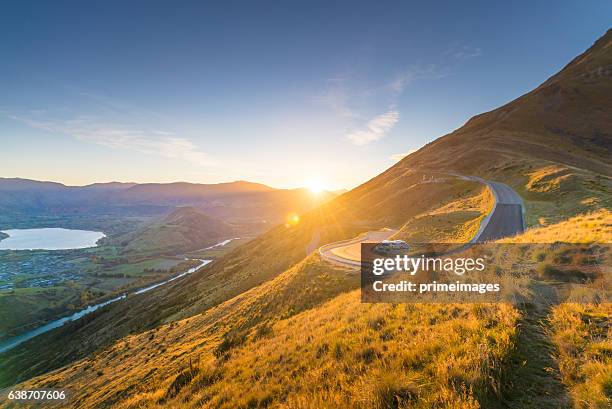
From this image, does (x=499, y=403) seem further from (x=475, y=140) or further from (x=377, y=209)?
(x=475, y=140)

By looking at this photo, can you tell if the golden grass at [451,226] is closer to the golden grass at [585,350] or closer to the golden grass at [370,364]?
the golden grass at [585,350]

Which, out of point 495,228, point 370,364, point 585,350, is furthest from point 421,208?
point 370,364

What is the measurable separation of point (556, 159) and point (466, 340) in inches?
2760

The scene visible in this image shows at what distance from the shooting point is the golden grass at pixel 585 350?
17.1ft

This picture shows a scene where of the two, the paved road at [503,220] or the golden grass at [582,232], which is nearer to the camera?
the golden grass at [582,232]

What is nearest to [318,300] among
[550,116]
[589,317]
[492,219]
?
[589,317]

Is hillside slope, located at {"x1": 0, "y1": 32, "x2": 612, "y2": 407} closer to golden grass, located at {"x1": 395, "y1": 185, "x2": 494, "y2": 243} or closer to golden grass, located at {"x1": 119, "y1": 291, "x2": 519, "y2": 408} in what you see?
golden grass, located at {"x1": 119, "y1": 291, "x2": 519, "y2": 408}

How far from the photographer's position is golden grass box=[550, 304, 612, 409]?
521cm

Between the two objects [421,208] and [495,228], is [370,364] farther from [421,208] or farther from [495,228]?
[421,208]

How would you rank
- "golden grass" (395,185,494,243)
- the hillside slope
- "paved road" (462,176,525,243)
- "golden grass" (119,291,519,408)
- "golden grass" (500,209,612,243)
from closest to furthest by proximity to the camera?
1. "golden grass" (119,291,519,408)
2. "golden grass" (500,209,612,243)
3. "paved road" (462,176,525,243)
4. the hillside slope
5. "golden grass" (395,185,494,243)

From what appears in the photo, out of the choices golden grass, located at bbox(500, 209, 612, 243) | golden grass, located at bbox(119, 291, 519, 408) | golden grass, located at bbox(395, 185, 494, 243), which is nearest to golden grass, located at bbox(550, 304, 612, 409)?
golden grass, located at bbox(119, 291, 519, 408)

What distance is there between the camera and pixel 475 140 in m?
87.2

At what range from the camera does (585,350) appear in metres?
6.59

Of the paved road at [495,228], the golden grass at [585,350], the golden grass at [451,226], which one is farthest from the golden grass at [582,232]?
the golden grass at [585,350]
